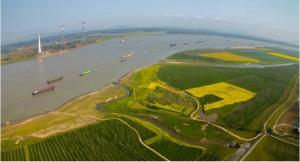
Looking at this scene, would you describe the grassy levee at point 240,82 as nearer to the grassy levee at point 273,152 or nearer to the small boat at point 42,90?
the grassy levee at point 273,152

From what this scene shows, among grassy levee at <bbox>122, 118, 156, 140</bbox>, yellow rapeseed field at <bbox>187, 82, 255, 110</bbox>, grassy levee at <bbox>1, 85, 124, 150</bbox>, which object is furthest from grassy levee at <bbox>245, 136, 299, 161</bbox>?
grassy levee at <bbox>1, 85, 124, 150</bbox>

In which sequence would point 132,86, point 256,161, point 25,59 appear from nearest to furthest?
point 256,161 < point 132,86 < point 25,59

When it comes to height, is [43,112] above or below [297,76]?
below

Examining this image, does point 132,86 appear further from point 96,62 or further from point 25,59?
point 25,59

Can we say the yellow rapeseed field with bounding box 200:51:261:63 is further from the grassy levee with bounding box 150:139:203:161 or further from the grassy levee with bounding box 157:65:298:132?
the grassy levee with bounding box 150:139:203:161

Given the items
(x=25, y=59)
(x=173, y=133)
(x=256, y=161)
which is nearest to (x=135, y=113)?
(x=173, y=133)

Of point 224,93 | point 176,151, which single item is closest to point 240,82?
point 224,93
